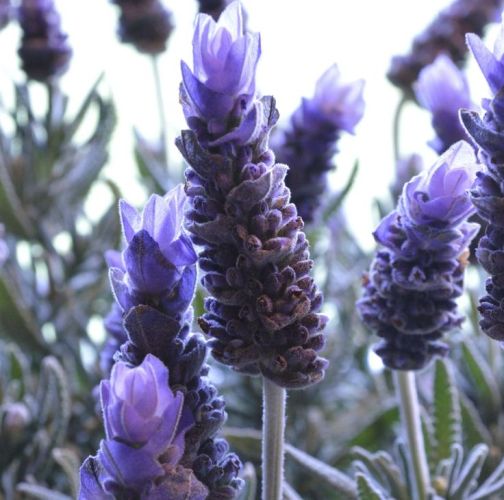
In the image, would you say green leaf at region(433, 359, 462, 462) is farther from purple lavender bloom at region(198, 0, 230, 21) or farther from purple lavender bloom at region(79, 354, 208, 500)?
purple lavender bloom at region(198, 0, 230, 21)

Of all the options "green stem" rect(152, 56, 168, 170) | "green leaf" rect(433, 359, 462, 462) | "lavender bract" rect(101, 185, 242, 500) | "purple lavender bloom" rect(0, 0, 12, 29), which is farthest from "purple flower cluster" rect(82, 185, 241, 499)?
"purple lavender bloom" rect(0, 0, 12, 29)

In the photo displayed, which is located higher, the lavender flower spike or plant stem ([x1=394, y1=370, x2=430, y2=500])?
the lavender flower spike

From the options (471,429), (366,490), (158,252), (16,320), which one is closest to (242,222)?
(158,252)

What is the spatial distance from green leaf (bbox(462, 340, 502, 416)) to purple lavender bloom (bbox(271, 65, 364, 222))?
233mm

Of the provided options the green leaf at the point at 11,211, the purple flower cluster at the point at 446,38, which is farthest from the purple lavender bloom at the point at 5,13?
the purple flower cluster at the point at 446,38

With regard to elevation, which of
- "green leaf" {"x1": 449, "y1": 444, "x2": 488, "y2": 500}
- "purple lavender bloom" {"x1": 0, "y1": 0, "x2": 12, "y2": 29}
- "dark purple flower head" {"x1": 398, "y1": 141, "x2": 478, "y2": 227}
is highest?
"purple lavender bloom" {"x1": 0, "y1": 0, "x2": 12, "y2": 29}

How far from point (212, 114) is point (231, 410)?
711 mm

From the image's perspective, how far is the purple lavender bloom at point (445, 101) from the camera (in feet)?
2.94

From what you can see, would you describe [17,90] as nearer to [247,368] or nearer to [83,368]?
[83,368]

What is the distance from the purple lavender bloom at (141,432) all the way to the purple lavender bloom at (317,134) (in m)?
0.50

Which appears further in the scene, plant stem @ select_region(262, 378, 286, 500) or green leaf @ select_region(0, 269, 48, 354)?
green leaf @ select_region(0, 269, 48, 354)

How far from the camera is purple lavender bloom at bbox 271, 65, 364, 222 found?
972 mm

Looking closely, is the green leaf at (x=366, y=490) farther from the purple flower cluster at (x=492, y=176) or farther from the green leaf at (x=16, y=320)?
the green leaf at (x=16, y=320)

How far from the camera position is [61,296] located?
1.33 metres
